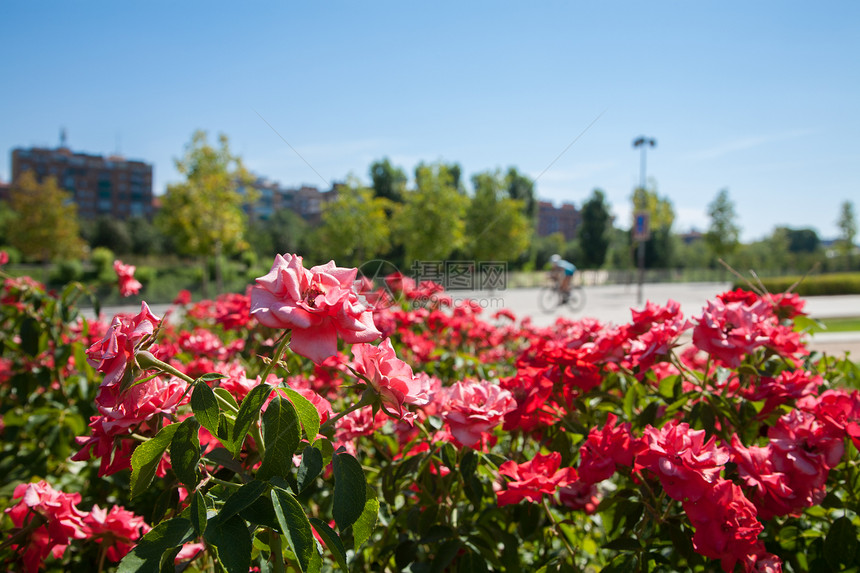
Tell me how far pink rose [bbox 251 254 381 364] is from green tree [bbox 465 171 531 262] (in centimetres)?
2558

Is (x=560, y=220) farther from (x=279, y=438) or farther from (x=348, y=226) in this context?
(x=279, y=438)

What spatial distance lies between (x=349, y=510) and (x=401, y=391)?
0.60ft

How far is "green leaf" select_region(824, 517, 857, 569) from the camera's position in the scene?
1057 mm

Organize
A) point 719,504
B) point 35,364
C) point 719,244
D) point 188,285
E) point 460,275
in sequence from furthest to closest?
point 719,244 < point 188,285 < point 460,275 < point 35,364 < point 719,504

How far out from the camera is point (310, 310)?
65 cm

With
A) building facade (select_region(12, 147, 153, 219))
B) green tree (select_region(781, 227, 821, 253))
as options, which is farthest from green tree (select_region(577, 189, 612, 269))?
building facade (select_region(12, 147, 153, 219))

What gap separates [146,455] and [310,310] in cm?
31

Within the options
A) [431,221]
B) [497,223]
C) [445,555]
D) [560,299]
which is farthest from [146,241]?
[445,555]

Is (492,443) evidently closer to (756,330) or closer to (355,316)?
(756,330)

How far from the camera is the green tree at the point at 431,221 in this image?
22484 millimetres

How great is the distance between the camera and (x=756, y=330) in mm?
1180

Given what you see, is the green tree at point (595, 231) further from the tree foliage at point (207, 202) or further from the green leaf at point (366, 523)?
the green leaf at point (366, 523)

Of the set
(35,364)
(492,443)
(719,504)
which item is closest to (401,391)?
(719,504)

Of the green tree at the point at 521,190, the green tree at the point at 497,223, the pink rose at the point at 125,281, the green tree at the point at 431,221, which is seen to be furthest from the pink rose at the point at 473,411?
the green tree at the point at 521,190
